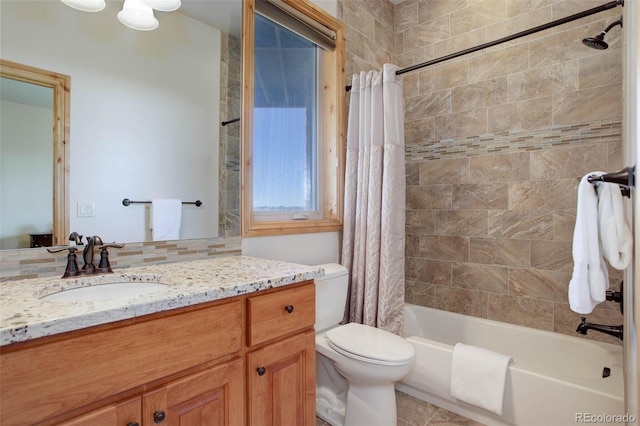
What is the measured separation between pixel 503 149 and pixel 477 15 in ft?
3.37

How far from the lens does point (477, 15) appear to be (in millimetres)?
2395

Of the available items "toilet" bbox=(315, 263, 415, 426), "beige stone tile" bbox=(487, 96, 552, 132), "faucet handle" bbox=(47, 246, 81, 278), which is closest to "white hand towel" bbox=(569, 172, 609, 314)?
"toilet" bbox=(315, 263, 415, 426)

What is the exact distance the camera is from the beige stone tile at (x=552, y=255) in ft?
6.63

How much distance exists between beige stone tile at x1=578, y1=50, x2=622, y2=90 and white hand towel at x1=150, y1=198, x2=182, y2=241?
2.42m

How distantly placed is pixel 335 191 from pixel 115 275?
1.44m

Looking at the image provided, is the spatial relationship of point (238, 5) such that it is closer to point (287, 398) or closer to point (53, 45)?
point (53, 45)

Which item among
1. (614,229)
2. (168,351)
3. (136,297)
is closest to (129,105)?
(136,297)

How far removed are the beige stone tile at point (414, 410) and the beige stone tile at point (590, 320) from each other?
0.96m

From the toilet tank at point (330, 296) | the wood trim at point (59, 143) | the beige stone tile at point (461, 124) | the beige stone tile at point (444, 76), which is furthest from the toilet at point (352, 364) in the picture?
the beige stone tile at point (444, 76)

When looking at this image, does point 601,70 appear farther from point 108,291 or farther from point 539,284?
point 108,291

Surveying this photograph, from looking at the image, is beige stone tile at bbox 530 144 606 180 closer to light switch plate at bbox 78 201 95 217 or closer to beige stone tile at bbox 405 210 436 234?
beige stone tile at bbox 405 210 436 234

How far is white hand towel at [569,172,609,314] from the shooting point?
1.14 m

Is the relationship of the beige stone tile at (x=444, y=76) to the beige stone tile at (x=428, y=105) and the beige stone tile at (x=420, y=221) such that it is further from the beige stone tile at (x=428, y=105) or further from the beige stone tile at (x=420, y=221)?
the beige stone tile at (x=420, y=221)

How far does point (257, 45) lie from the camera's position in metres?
1.93
